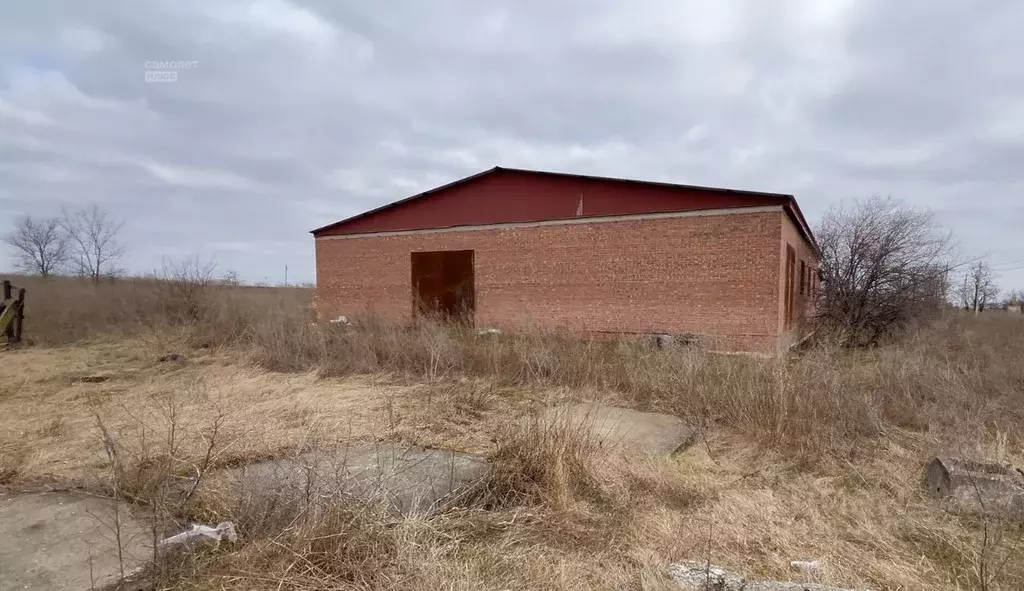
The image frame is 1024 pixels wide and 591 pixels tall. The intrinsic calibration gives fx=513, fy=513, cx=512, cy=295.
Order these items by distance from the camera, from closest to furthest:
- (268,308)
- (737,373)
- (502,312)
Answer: (737,373)
(268,308)
(502,312)

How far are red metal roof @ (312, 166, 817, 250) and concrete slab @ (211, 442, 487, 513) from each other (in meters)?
10.3

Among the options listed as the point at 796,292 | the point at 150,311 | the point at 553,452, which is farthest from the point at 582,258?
the point at 150,311

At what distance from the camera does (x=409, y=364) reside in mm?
8719

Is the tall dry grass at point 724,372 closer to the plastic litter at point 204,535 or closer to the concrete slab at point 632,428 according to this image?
the concrete slab at point 632,428

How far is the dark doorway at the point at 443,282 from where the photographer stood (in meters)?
17.2

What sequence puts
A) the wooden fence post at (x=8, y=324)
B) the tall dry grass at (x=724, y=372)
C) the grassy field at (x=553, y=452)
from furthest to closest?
the wooden fence post at (x=8, y=324) → the tall dry grass at (x=724, y=372) → the grassy field at (x=553, y=452)

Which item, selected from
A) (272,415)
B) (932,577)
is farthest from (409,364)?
(932,577)

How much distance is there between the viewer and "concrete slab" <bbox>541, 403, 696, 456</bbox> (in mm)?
4730

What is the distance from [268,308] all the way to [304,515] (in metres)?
12.4

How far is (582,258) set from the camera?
14.3 m

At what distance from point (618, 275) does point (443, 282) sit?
23.0 ft

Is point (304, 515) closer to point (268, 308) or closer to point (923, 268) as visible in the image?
point (268, 308)

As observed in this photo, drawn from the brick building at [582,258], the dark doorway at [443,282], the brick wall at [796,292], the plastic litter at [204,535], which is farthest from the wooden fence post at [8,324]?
the brick wall at [796,292]

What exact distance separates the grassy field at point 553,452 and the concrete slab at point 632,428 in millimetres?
253
